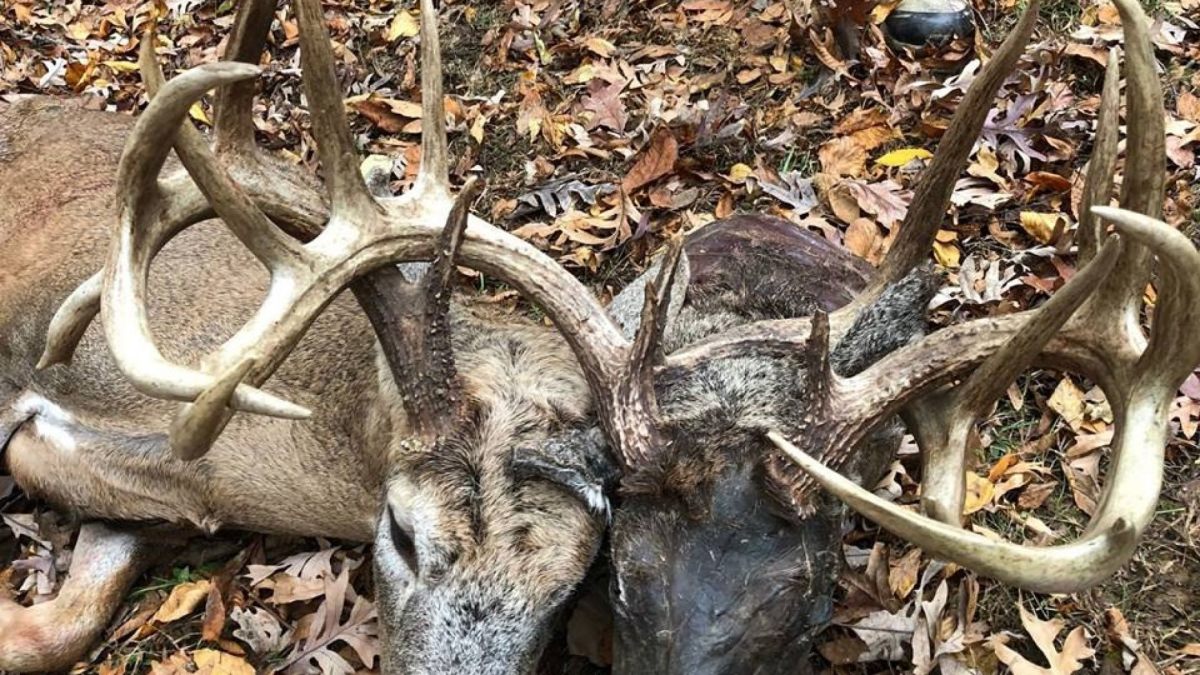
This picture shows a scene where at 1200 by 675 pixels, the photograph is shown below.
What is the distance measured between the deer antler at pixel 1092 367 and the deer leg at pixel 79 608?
306cm

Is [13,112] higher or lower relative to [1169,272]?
lower

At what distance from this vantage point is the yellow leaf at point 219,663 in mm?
4672

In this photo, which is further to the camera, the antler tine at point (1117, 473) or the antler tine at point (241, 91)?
the antler tine at point (241, 91)

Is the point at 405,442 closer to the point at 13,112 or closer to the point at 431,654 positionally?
the point at 431,654

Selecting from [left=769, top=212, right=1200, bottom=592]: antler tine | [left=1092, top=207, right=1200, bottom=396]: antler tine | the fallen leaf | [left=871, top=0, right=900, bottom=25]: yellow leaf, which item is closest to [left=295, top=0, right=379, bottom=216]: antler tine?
[left=769, top=212, right=1200, bottom=592]: antler tine

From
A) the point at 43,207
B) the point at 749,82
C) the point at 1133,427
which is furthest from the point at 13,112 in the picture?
the point at 1133,427

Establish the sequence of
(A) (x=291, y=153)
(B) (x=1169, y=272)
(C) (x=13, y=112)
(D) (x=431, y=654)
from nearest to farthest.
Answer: (B) (x=1169, y=272)
(D) (x=431, y=654)
(C) (x=13, y=112)
(A) (x=291, y=153)

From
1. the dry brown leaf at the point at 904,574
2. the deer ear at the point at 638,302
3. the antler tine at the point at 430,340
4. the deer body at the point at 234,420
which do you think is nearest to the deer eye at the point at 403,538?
the deer body at the point at 234,420

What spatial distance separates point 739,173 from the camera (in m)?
6.38

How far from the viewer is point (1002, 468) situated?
488cm

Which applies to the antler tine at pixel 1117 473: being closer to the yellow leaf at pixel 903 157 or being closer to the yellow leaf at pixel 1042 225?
the yellow leaf at pixel 1042 225

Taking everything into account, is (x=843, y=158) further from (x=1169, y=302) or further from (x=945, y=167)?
(x=1169, y=302)

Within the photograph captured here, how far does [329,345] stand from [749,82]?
3.39 meters

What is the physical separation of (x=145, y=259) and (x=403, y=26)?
16.6 feet
